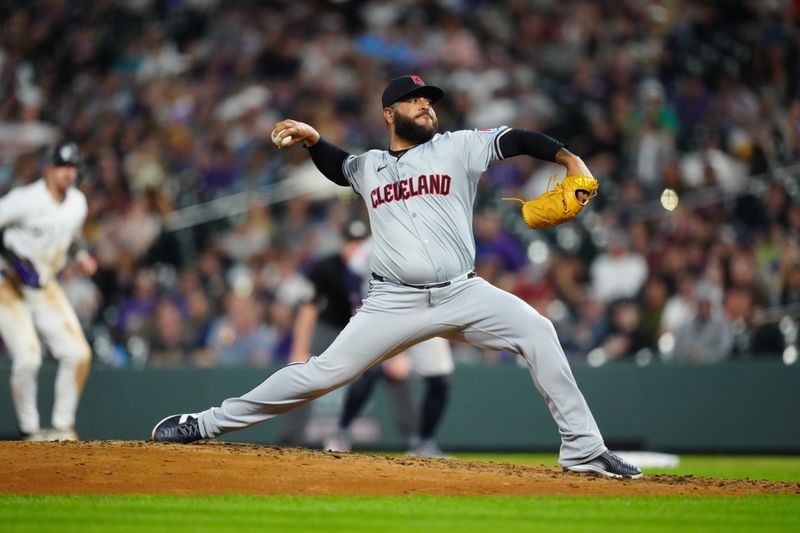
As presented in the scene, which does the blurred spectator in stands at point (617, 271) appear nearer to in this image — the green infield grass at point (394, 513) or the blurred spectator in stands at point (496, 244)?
the blurred spectator in stands at point (496, 244)

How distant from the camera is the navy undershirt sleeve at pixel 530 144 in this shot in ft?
22.3

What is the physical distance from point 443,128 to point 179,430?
9.69m

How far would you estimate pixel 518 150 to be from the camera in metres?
6.99

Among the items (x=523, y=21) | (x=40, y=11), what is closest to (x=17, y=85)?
(x=40, y=11)

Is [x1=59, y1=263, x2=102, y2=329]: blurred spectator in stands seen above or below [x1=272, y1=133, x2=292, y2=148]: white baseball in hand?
below

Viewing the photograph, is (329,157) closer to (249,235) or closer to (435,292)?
(435,292)

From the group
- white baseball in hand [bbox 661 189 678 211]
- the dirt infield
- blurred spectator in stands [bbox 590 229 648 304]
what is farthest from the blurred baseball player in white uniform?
white baseball in hand [bbox 661 189 678 211]

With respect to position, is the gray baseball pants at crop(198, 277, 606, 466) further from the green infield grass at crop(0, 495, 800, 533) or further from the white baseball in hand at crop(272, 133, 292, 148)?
the white baseball in hand at crop(272, 133, 292, 148)

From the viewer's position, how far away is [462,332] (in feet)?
23.9

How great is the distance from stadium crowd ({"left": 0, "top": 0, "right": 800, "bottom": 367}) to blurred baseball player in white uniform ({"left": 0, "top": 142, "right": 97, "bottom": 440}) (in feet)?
11.9

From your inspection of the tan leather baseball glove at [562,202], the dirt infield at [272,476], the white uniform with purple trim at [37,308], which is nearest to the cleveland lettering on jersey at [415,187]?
the tan leather baseball glove at [562,202]

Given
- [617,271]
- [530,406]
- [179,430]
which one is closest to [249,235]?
[530,406]

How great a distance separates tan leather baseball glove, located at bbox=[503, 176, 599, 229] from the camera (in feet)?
22.3

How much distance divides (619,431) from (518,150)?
7.12 meters
